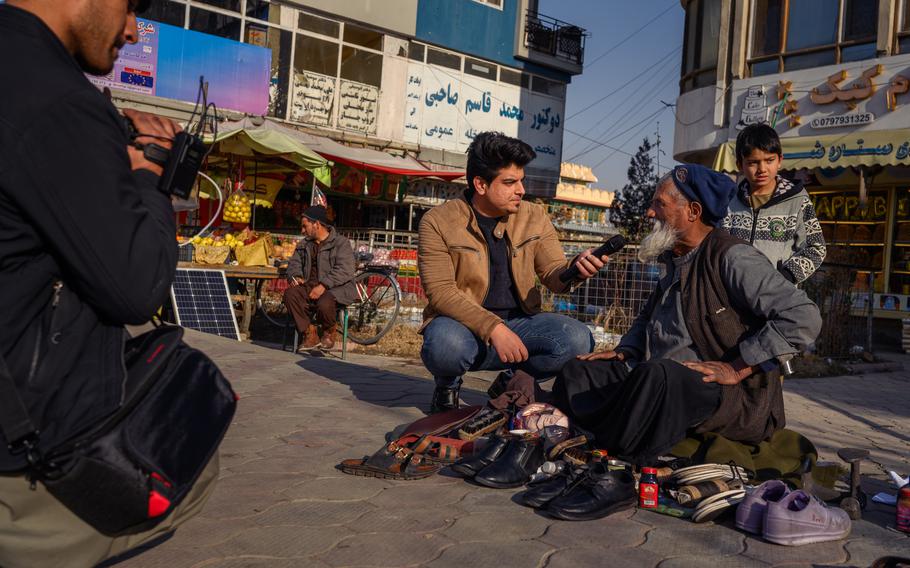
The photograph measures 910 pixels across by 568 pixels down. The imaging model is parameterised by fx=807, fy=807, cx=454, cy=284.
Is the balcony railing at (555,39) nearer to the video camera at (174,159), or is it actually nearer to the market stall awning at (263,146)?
the market stall awning at (263,146)

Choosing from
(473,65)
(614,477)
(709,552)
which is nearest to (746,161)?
(614,477)

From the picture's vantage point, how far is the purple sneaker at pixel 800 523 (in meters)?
2.76

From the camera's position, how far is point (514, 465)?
340cm

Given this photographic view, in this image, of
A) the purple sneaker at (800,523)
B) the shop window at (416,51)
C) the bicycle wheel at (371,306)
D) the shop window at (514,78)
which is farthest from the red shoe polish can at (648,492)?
the shop window at (514,78)

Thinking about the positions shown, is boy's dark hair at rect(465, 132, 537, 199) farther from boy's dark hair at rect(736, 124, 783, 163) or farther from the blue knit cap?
boy's dark hair at rect(736, 124, 783, 163)

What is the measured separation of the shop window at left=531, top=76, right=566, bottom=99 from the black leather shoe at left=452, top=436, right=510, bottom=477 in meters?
22.3

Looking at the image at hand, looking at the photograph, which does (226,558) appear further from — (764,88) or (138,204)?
(764,88)

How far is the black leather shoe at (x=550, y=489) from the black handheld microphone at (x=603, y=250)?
105 cm

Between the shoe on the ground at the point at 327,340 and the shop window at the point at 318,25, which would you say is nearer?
the shoe on the ground at the point at 327,340

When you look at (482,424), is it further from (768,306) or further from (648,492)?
(768,306)

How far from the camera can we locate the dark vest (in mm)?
3420

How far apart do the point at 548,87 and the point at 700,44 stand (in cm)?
799

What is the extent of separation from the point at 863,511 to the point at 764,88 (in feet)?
46.3

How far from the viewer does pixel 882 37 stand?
559 inches
